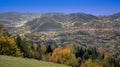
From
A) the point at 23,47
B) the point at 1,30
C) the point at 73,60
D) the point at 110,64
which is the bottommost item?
the point at 110,64

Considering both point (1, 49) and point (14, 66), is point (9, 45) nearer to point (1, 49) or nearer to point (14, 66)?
point (1, 49)

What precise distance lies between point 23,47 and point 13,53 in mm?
17838

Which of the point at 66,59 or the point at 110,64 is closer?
the point at 66,59

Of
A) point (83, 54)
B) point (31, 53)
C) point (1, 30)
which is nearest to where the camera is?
point (1, 30)

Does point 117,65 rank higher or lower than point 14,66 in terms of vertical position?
lower

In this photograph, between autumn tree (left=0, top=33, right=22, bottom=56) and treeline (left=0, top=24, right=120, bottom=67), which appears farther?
treeline (left=0, top=24, right=120, bottom=67)

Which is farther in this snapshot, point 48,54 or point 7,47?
point 48,54

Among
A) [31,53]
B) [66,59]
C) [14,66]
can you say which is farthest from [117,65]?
[14,66]

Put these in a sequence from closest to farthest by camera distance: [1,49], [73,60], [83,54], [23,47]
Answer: [1,49]
[23,47]
[73,60]
[83,54]

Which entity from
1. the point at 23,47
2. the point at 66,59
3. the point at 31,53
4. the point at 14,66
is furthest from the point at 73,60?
the point at 14,66

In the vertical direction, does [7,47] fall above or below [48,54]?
above

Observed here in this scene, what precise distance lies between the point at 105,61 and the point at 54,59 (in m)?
33.6

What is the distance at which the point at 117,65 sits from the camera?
135000 millimetres

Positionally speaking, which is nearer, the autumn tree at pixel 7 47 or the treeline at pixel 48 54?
the autumn tree at pixel 7 47
